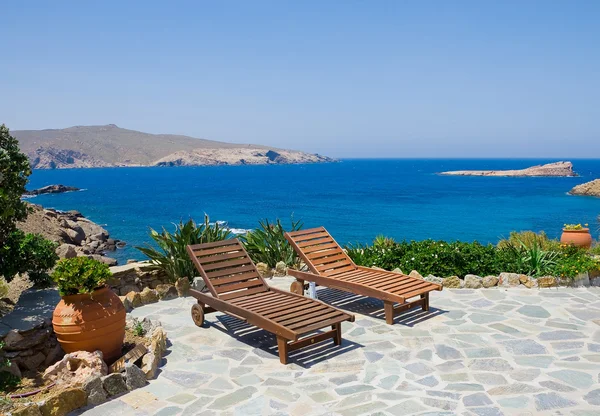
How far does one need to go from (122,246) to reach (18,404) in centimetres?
2752

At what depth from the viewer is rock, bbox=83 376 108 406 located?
421 cm

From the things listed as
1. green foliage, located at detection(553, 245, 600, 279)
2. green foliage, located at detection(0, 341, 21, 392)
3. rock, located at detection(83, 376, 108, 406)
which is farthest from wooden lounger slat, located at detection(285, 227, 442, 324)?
green foliage, located at detection(0, 341, 21, 392)

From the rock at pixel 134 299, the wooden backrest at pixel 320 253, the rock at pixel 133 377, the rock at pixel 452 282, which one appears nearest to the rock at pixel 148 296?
the rock at pixel 134 299

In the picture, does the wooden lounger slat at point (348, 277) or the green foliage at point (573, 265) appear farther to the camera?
the green foliage at point (573, 265)

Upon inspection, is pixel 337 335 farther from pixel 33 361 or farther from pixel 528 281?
pixel 528 281

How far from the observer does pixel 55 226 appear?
27234 mm

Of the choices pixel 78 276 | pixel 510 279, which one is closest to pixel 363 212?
pixel 510 279

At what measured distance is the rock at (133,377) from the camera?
14.8 feet

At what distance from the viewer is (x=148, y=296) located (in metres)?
7.41

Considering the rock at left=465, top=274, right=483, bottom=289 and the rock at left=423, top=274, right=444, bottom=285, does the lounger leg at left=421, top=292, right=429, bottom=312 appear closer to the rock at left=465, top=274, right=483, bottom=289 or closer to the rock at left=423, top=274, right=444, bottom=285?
the rock at left=423, top=274, right=444, bottom=285

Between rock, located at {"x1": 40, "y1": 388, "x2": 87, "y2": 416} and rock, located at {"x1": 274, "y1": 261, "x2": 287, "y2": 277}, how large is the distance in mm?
5213

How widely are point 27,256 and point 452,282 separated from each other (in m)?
6.46

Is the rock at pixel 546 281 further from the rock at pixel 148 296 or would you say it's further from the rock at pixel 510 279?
the rock at pixel 148 296

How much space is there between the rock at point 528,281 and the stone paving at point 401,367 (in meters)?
0.70
